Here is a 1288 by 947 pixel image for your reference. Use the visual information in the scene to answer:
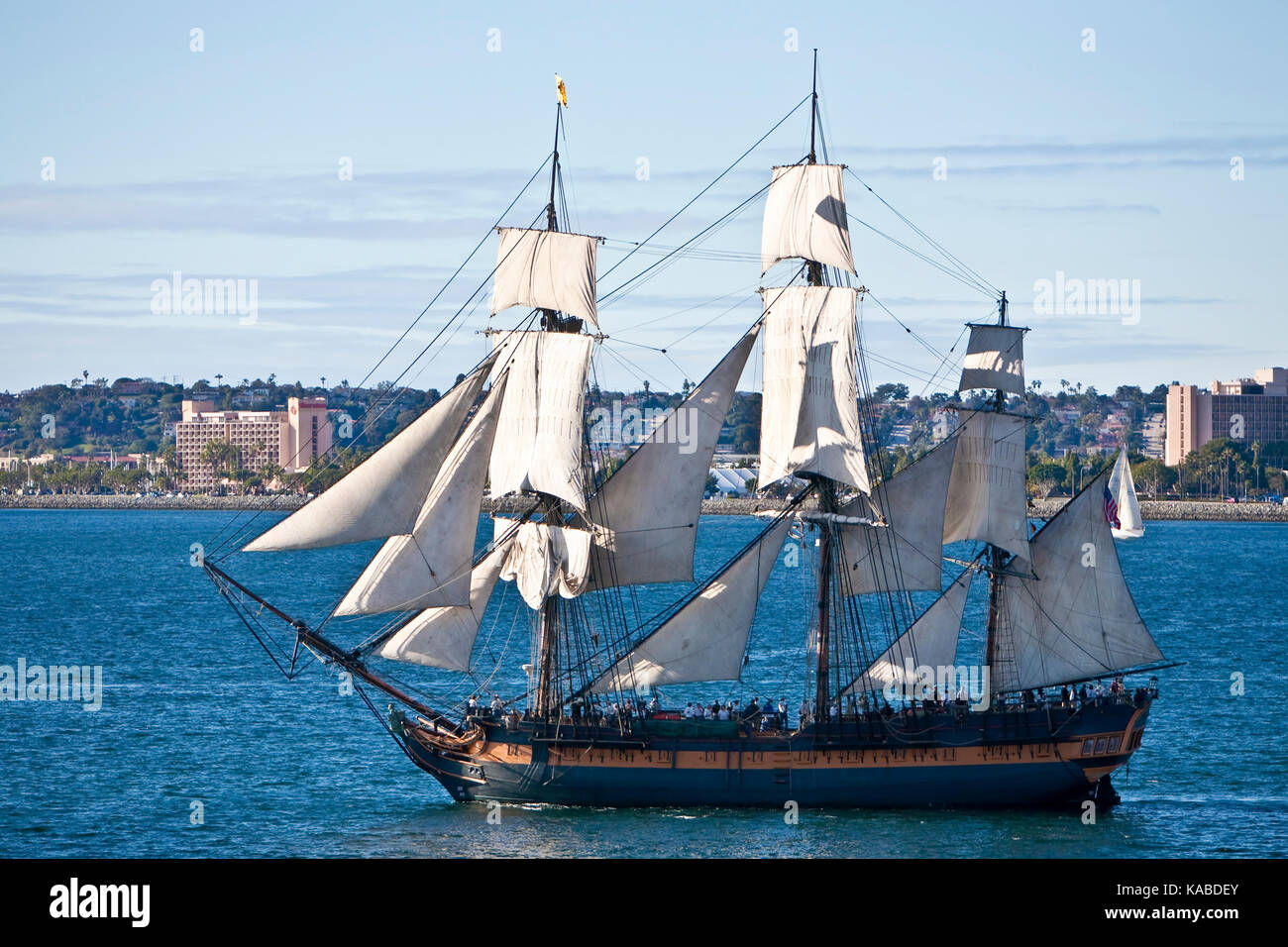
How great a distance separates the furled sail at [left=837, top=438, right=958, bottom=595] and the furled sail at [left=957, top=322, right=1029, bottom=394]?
2289 mm

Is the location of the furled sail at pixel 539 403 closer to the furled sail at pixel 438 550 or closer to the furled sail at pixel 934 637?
the furled sail at pixel 438 550

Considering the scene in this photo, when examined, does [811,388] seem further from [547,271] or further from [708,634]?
[547,271]

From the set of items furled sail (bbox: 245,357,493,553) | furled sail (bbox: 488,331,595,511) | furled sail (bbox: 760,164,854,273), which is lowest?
furled sail (bbox: 245,357,493,553)

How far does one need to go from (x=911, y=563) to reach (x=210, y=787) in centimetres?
2063

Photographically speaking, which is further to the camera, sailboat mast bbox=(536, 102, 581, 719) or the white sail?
the white sail

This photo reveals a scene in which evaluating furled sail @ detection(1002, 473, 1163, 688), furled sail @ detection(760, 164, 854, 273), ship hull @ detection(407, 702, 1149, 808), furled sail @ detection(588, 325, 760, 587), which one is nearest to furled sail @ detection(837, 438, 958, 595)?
furled sail @ detection(1002, 473, 1163, 688)

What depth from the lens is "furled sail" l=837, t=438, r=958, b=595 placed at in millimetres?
48188

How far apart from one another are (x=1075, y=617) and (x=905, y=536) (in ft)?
17.7

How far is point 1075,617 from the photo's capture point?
160ft

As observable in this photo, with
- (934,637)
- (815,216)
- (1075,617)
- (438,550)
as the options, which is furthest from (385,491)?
(1075,617)

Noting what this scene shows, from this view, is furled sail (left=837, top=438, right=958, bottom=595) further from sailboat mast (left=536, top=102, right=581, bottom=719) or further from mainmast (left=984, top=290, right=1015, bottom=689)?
sailboat mast (left=536, top=102, right=581, bottom=719)

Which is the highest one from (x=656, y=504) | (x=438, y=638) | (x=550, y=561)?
(x=656, y=504)

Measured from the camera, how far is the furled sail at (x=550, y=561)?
4488cm

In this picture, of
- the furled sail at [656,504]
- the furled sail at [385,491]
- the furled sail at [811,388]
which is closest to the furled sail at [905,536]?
the furled sail at [811,388]
